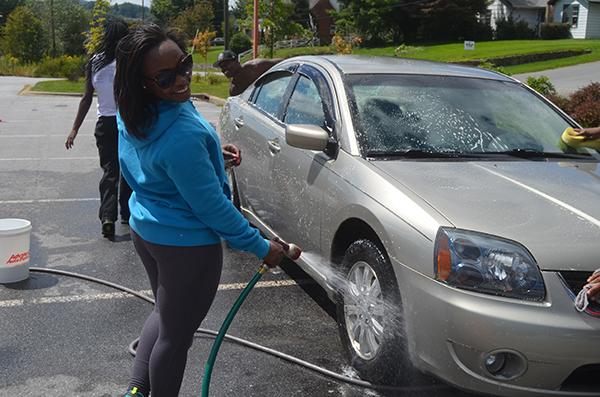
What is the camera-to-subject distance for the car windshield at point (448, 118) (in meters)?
4.00

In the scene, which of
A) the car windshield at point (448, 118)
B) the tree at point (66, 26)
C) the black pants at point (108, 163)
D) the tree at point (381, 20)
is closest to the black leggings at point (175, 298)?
the car windshield at point (448, 118)

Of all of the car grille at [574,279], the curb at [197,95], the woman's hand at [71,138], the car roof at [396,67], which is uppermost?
the car roof at [396,67]

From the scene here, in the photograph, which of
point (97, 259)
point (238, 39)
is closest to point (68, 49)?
point (238, 39)

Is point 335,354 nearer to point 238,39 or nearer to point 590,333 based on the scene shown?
point 590,333

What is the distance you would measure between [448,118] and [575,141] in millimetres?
795

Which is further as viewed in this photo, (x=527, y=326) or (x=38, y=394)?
(x=38, y=394)

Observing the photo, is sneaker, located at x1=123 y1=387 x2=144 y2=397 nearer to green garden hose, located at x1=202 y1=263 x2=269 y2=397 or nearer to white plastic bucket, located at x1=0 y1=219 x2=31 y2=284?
green garden hose, located at x1=202 y1=263 x2=269 y2=397

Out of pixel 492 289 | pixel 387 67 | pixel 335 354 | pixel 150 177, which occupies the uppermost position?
pixel 387 67

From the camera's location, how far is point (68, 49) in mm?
60312

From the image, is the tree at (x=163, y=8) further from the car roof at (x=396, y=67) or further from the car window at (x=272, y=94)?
the car roof at (x=396, y=67)

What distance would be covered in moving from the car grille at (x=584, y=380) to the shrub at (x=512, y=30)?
51980 mm

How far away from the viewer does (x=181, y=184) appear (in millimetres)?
2455

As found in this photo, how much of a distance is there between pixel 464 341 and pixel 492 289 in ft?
0.83

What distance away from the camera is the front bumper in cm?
277
